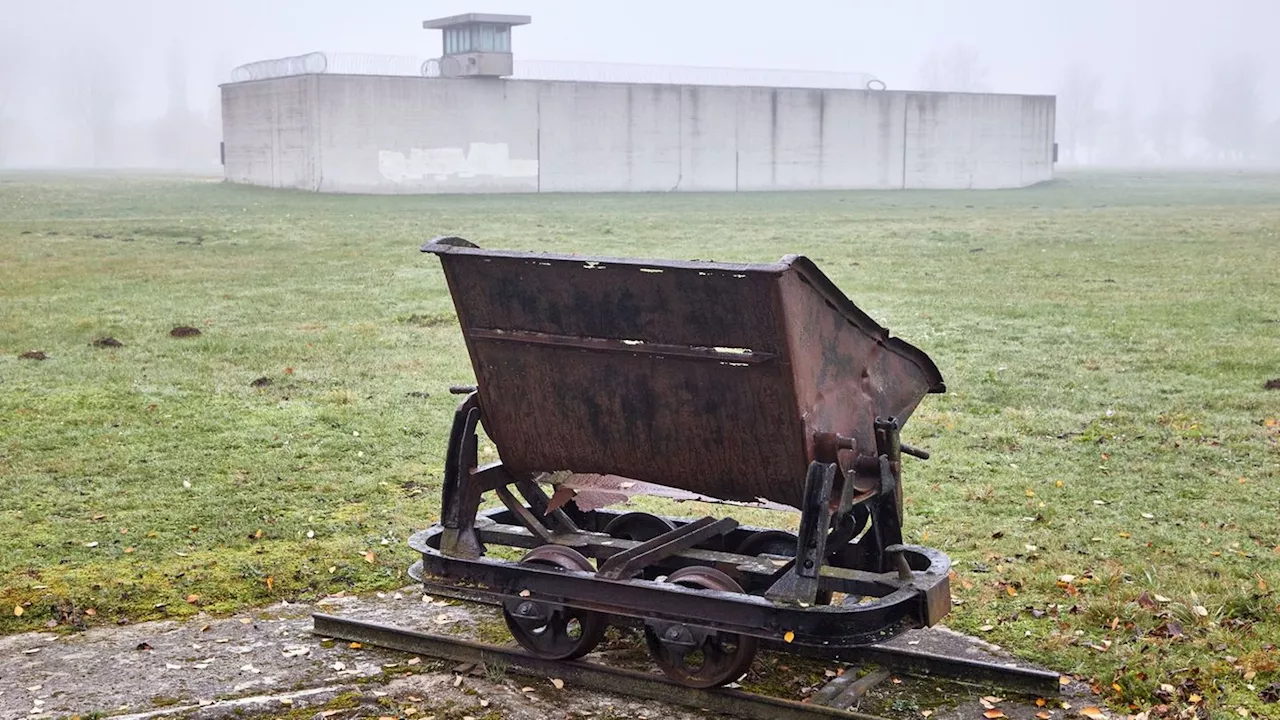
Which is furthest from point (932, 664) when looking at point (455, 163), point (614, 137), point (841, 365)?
point (614, 137)

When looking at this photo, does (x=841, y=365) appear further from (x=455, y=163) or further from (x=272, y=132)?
(x=272, y=132)

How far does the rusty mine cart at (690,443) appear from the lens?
5.11m

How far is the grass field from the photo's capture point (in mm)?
6527

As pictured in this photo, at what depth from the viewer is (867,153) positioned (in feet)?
197

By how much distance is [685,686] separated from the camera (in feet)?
17.7

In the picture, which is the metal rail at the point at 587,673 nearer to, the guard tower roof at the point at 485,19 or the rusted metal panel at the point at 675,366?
the rusted metal panel at the point at 675,366

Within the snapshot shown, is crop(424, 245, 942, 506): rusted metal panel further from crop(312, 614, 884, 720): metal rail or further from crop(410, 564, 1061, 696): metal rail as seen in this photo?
crop(312, 614, 884, 720): metal rail

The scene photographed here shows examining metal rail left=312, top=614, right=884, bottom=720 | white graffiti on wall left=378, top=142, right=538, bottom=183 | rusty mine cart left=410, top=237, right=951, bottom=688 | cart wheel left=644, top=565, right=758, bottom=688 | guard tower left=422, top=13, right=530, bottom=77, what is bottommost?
metal rail left=312, top=614, right=884, bottom=720

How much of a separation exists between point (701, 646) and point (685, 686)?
0.17 meters

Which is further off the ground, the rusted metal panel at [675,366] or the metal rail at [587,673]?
the rusted metal panel at [675,366]

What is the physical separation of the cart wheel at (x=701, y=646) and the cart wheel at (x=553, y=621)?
0.26 meters

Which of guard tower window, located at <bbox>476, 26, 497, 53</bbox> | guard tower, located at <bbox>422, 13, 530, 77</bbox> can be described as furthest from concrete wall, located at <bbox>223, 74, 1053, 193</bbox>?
guard tower window, located at <bbox>476, 26, 497, 53</bbox>

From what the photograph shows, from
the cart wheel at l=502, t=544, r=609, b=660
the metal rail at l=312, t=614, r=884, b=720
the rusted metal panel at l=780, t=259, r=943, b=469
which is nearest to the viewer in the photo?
the rusted metal panel at l=780, t=259, r=943, b=469

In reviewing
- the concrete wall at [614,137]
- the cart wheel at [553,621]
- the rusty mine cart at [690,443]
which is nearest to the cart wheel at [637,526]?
the rusty mine cart at [690,443]
